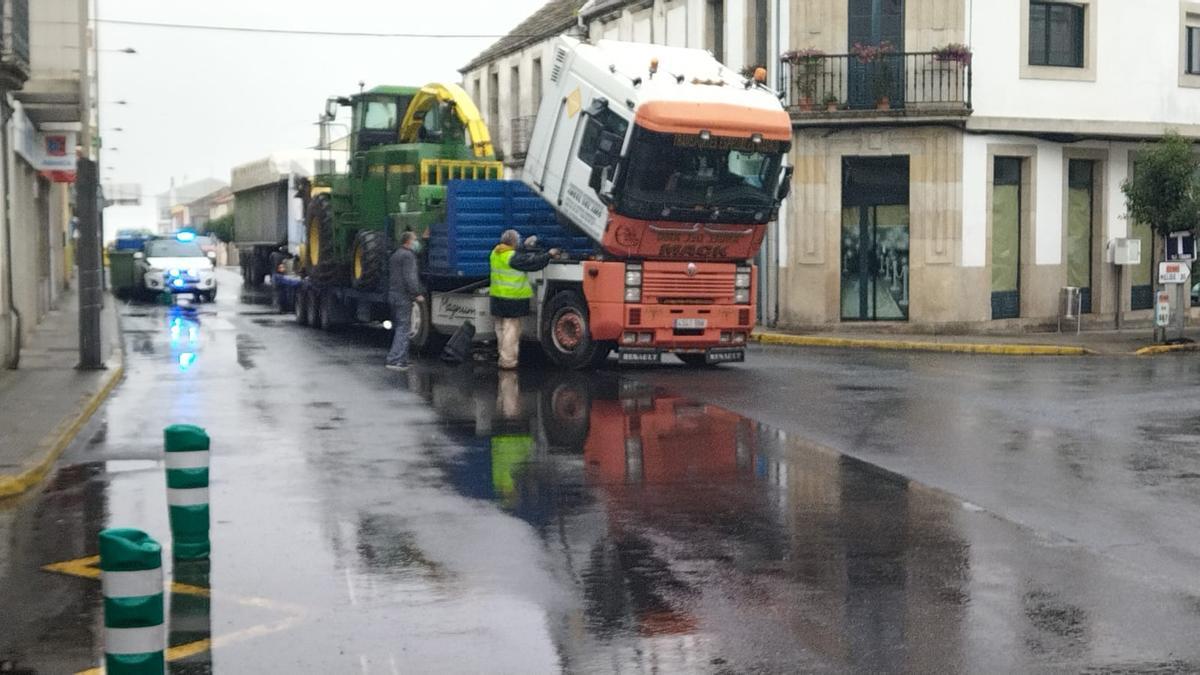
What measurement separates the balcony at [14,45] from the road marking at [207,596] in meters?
12.1

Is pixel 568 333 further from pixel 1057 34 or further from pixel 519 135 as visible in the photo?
pixel 519 135

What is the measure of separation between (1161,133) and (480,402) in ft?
68.5

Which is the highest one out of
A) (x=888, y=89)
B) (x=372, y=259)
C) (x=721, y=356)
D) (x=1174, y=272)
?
(x=888, y=89)

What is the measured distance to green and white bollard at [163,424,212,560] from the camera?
8.89m

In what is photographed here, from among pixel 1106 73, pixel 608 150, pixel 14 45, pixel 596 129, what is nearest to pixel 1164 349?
pixel 1106 73

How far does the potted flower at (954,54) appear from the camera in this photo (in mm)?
30594

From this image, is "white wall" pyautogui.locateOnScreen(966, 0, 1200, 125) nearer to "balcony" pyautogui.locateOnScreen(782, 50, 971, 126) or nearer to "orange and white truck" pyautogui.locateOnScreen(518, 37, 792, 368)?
"balcony" pyautogui.locateOnScreen(782, 50, 971, 126)

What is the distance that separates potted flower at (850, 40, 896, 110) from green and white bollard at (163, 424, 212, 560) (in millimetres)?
23711

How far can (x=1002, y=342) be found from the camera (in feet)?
93.3

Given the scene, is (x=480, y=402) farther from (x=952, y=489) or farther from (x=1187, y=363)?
(x=1187, y=363)

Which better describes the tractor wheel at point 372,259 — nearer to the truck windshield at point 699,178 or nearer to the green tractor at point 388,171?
the green tractor at point 388,171

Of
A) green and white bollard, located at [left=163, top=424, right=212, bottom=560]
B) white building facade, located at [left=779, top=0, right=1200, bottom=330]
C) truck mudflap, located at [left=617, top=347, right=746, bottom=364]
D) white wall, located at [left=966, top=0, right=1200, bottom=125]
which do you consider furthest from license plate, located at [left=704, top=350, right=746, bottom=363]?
green and white bollard, located at [left=163, top=424, right=212, bottom=560]

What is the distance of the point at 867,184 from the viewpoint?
3180 cm

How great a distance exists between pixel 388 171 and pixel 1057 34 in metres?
14.6
